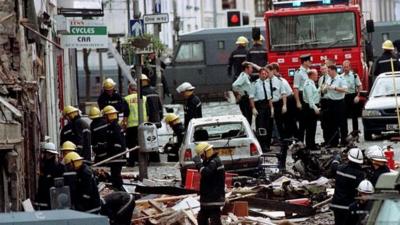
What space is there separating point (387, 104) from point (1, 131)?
14.6m

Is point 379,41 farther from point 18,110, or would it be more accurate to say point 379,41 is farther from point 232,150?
point 18,110

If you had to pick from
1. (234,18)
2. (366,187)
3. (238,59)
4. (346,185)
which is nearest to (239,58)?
(238,59)

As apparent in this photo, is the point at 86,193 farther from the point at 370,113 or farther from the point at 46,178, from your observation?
the point at 370,113

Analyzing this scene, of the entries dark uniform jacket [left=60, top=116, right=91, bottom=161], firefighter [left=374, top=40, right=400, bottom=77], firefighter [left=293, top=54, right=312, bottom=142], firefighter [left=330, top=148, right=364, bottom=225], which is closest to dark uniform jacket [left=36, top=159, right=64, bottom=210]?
dark uniform jacket [left=60, top=116, right=91, bottom=161]

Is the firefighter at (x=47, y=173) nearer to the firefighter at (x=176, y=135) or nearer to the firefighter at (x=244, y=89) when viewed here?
the firefighter at (x=176, y=135)

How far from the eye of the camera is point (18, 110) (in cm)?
1914

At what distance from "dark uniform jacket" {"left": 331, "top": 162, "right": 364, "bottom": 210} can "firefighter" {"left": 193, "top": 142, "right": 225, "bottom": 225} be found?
199 centimetres

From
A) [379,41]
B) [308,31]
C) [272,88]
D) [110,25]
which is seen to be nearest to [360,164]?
[272,88]

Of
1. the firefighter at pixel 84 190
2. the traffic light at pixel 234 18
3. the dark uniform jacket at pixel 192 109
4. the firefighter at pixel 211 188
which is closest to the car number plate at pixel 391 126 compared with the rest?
the dark uniform jacket at pixel 192 109

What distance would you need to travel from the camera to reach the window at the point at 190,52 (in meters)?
54.2

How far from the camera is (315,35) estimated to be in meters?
39.7

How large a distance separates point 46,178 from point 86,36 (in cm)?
843

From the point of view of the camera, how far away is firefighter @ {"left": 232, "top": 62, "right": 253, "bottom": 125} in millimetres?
30969

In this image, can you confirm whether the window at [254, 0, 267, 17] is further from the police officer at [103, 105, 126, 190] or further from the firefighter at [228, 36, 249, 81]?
the police officer at [103, 105, 126, 190]
